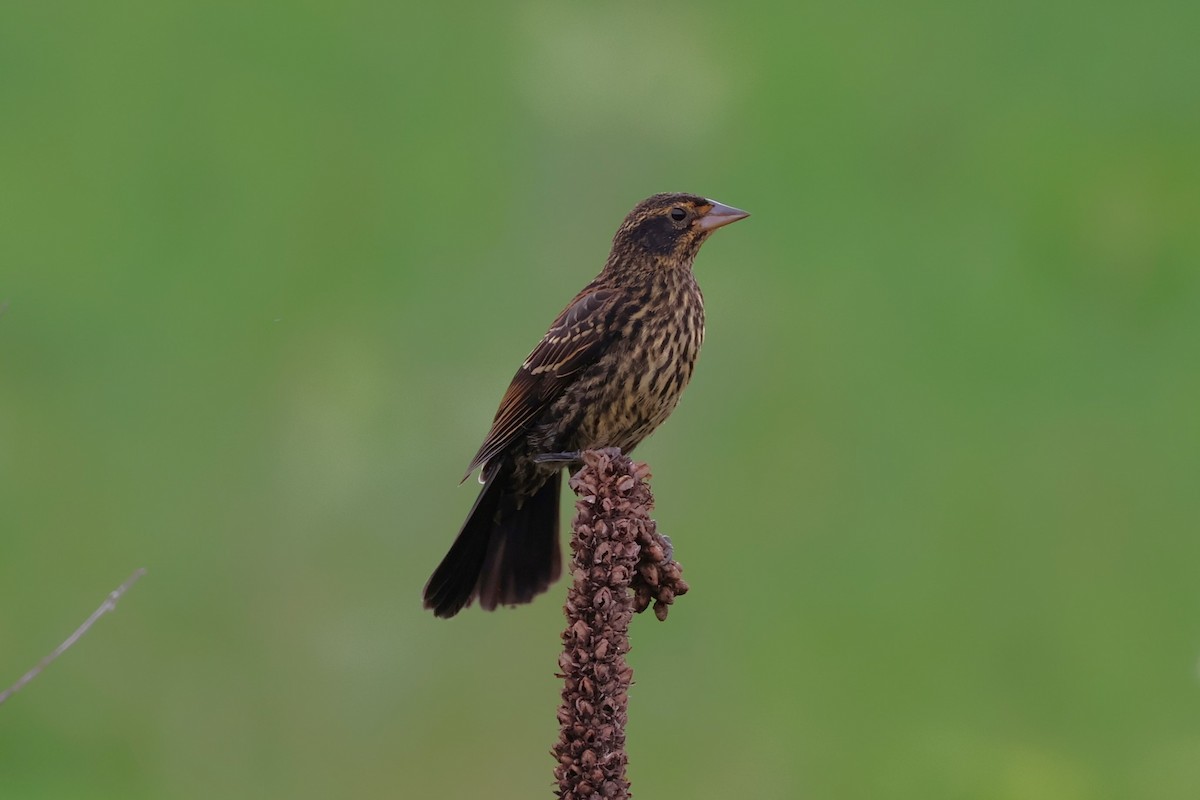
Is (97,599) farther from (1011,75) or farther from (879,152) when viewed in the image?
(1011,75)

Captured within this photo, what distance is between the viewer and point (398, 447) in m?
4.33

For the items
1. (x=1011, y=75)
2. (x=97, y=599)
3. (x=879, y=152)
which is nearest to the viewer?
(x=97, y=599)

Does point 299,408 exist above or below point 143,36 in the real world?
below

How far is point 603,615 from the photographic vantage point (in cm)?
201

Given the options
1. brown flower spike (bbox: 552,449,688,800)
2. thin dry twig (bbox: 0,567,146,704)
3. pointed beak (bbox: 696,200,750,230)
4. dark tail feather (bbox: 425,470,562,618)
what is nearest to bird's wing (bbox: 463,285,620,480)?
dark tail feather (bbox: 425,470,562,618)

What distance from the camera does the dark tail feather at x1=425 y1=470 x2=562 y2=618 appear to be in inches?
131

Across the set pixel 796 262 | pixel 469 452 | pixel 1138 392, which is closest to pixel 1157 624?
pixel 1138 392

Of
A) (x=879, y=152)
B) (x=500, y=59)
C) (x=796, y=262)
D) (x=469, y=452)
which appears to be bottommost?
(x=469, y=452)

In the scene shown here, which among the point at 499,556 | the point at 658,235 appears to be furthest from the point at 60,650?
the point at 658,235

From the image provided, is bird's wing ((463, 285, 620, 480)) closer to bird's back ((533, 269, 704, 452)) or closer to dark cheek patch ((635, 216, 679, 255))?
bird's back ((533, 269, 704, 452))

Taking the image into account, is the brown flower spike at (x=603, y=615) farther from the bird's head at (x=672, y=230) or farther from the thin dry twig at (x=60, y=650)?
the bird's head at (x=672, y=230)

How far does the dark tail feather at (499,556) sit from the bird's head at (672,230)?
1.83 feet

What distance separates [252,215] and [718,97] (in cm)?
141

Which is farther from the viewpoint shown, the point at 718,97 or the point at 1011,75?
the point at 1011,75
